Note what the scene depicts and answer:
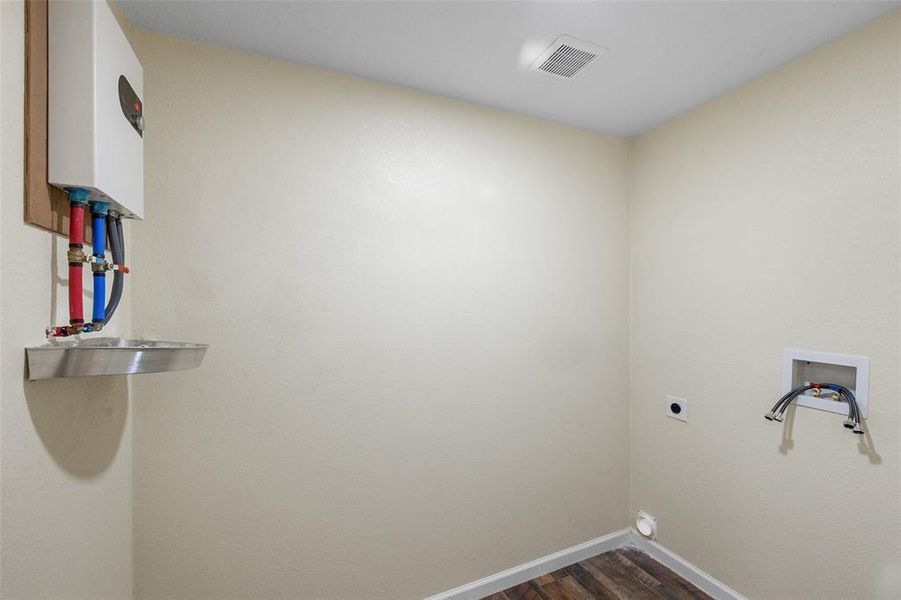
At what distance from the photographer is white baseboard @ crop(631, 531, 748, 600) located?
178 cm

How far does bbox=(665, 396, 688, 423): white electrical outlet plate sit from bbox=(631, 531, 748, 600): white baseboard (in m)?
0.72

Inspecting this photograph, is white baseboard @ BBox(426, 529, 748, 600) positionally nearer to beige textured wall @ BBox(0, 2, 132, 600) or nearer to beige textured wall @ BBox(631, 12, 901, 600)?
beige textured wall @ BBox(631, 12, 901, 600)

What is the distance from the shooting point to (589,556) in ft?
6.93

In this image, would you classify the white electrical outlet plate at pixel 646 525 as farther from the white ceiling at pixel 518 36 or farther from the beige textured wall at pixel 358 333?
the white ceiling at pixel 518 36

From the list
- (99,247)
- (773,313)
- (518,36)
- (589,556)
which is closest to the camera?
(99,247)

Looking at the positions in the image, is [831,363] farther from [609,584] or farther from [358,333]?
[358,333]

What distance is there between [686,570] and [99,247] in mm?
2741

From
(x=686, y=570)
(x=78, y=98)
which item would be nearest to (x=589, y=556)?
(x=686, y=570)

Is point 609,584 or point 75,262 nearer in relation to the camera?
point 75,262

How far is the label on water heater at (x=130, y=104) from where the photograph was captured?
3.28 feet

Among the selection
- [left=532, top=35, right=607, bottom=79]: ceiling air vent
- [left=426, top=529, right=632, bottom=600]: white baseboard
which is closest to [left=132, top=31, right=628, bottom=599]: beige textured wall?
[left=426, top=529, right=632, bottom=600]: white baseboard

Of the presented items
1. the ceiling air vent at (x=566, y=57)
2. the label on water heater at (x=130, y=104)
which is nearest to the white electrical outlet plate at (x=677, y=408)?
the ceiling air vent at (x=566, y=57)

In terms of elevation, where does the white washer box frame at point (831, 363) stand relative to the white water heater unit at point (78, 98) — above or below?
below

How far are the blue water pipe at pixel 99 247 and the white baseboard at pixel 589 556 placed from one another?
1.73 m
